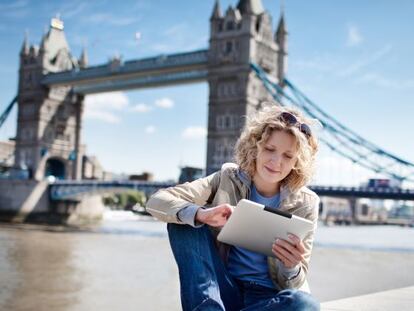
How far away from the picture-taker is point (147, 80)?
35344 millimetres

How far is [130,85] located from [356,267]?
25.6 m

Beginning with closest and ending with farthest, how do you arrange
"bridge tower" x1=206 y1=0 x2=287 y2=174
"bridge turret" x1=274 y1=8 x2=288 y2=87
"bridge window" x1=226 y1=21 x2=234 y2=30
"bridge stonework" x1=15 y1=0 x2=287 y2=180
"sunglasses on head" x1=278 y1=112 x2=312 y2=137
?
1. "sunglasses on head" x1=278 y1=112 x2=312 y2=137
2. "bridge tower" x1=206 y1=0 x2=287 y2=174
3. "bridge stonework" x1=15 y1=0 x2=287 y2=180
4. "bridge window" x1=226 y1=21 x2=234 y2=30
5. "bridge turret" x1=274 y1=8 x2=288 y2=87

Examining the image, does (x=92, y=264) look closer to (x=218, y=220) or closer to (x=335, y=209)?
(x=218, y=220)

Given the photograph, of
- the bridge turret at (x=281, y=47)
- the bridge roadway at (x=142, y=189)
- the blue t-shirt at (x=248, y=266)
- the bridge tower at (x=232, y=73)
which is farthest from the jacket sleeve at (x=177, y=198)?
the bridge turret at (x=281, y=47)

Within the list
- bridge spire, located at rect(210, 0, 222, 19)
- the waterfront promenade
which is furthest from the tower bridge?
the waterfront promenade

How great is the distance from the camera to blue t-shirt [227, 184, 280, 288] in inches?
86.0

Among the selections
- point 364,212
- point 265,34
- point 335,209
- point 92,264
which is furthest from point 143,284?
point 364,212

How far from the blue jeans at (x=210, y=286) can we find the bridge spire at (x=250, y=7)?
33.1m

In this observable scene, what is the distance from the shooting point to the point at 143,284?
8742mm

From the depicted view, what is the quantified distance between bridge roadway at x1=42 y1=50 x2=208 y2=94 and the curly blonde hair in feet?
104

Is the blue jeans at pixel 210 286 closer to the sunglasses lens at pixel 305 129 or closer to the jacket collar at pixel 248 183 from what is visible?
the jacket collar at pixel 248 183

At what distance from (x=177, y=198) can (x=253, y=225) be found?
32 cm

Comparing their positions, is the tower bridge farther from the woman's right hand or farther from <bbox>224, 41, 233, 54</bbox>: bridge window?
the woman's right hand

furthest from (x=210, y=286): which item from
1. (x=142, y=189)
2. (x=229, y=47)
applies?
(x=229, y=47)
